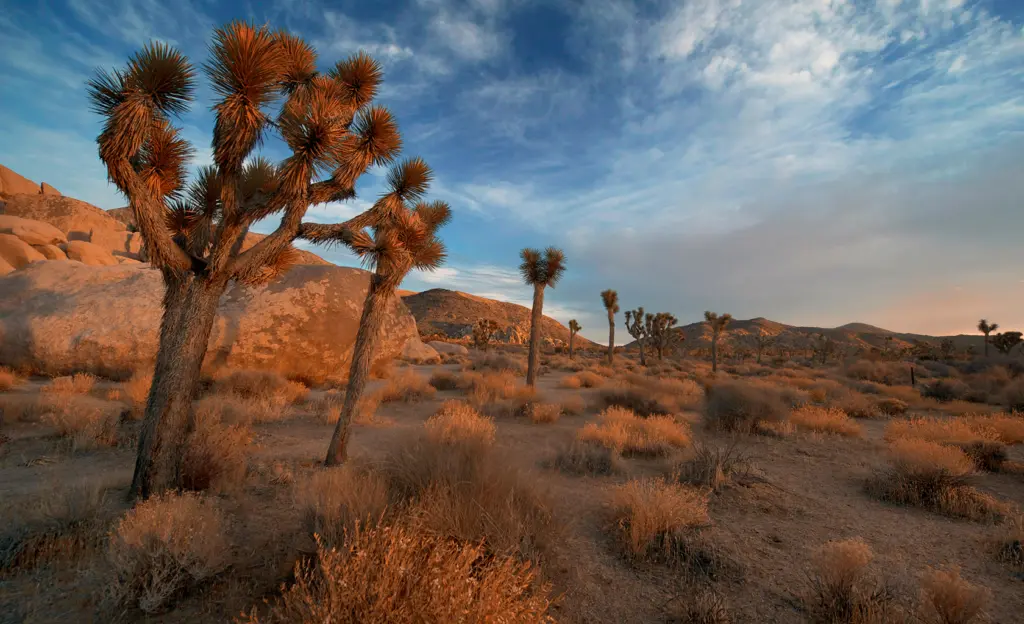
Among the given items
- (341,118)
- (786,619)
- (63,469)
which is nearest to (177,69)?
(341,118)

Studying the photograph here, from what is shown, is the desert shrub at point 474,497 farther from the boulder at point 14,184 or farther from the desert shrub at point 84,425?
the boulder at point 14,184

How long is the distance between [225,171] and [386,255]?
7.60 ft

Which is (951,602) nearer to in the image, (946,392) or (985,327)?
(946,392)

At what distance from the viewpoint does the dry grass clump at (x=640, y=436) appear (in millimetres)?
7535

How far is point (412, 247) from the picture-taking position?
698 centimetres

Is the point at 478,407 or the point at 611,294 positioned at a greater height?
the point at 611,294

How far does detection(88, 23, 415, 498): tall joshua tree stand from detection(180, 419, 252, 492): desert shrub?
8.5 inches

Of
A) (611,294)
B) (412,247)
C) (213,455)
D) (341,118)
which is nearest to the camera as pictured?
(213,455)

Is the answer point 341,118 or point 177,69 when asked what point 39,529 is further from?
point 341,118

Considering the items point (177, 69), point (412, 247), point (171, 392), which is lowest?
point (171, 392)

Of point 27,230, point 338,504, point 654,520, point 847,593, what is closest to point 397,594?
point 338,504

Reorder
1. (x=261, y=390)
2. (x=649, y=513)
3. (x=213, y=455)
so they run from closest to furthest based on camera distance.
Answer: (x=649, y=513)
(x=213, y=455)
(x=261, y=390)

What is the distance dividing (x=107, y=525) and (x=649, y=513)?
16.4ft

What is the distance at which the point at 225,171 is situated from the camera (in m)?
5.47
